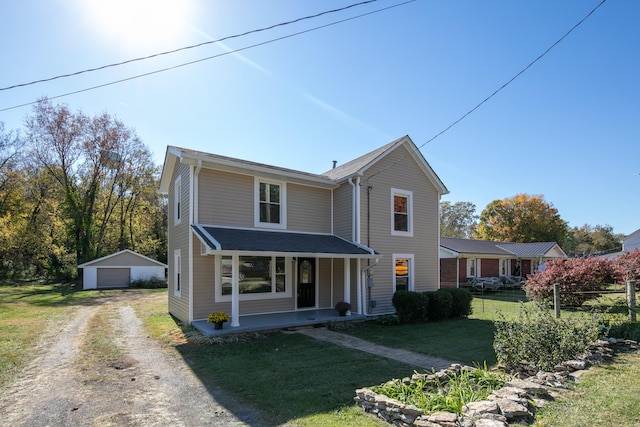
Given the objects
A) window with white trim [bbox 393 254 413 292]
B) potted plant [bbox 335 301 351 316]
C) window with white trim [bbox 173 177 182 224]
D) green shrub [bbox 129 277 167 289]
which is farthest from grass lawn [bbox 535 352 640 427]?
green shrub [bbox 129 277 167 289]

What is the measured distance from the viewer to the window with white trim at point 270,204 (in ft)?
39.4

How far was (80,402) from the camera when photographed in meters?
5.16

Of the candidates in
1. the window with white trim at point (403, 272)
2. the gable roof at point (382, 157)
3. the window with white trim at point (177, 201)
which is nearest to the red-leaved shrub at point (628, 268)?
the gable roof at point (382, 157)

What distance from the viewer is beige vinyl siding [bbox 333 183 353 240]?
43.3ft

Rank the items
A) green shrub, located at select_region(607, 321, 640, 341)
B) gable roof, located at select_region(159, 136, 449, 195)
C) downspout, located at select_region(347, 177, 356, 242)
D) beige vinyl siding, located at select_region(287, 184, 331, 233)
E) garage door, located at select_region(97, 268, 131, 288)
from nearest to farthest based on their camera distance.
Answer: green shrub, located at select_region(607, 321, 640, 341) → gable roof, located at select_region(159, 136, 449, 195) → beige vinyl siding, located at select_region(287, 184, 331, 233) → downspout, located at select_region(347, 177, 356, 242) → garage door, located at select_region(97, 268, 131, 288)

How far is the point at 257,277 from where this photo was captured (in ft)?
38.7

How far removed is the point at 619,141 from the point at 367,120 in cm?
941

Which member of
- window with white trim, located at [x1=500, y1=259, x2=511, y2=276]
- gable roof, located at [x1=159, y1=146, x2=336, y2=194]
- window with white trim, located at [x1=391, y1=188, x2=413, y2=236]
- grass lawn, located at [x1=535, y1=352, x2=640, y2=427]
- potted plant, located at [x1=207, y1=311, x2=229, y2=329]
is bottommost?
window with white trim, located at [x1=500, y1=259, x2=511, y2=276]

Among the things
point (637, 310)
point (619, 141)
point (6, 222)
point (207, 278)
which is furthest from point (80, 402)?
point (6, 222)

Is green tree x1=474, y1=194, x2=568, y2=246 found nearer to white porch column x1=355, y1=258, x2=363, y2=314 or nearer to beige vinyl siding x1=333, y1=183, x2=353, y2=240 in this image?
beige vinyl siding x1=333, y1=183, x2=353, y2=240

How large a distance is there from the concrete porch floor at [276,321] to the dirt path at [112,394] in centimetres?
147

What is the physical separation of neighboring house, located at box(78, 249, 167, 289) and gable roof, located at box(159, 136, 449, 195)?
51.9ft

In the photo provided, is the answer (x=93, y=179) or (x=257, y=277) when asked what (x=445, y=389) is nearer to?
(x=257, y=277)

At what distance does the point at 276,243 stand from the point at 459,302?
7.03 m
